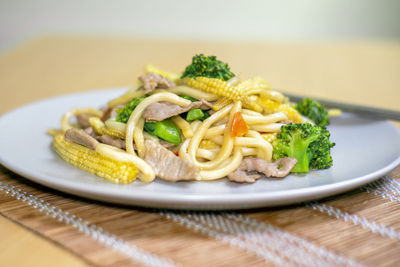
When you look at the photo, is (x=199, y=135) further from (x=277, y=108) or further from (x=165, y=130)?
(x=277, y=108)

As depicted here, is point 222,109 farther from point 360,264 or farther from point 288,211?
point 360,264

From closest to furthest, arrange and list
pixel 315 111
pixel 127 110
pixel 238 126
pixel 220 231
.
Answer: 1. pixel 220 231
2. pixel 238 126
3. pixel 127 110
4. pixel 315 111

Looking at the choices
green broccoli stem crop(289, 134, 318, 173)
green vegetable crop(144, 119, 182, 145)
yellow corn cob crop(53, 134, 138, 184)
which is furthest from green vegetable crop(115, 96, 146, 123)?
green broccoli stem crop(289, 134, 318, 173)

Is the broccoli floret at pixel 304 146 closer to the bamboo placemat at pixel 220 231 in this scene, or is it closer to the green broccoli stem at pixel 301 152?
the green broccoli stem at pixel 301 152

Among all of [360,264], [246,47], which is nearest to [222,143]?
[360,264]

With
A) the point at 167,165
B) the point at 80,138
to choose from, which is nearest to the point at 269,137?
the point at 167,165

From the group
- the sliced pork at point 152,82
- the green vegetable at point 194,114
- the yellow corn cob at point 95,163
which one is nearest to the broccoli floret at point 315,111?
the green vegetable at point 194,114
